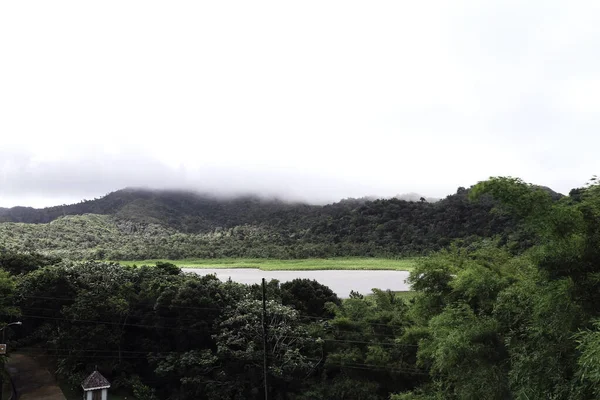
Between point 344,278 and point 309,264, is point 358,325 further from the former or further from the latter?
point 309,264

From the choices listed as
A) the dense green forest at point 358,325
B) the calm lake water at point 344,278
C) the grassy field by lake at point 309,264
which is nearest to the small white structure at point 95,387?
the dense green forest at point 358,325

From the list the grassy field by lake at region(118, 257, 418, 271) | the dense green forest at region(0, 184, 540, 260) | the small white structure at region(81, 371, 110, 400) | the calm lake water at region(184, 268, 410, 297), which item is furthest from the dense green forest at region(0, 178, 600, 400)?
the grassy field by lake at region(118, 257, 418, 271)

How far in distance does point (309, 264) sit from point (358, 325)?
21.9m

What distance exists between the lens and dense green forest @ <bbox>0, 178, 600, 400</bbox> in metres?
8.55

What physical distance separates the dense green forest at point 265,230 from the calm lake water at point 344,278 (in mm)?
4259

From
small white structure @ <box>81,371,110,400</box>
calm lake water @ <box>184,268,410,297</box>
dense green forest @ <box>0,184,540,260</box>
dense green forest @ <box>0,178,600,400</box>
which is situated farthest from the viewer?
dense green forest @ <box>0,184,540,260</box>

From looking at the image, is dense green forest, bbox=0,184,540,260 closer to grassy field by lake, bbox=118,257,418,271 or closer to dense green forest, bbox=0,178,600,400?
grassy field by lake, bbox=118,257,418,271

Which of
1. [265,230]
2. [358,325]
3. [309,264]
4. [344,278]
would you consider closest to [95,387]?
[358,325]

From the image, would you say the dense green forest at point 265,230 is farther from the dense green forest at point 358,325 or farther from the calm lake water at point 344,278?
the dense green forest at point 358,325

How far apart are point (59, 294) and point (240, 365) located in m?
11.7

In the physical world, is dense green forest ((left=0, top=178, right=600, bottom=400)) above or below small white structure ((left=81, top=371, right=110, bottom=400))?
above

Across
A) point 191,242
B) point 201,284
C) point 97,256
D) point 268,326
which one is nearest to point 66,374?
point 201,284

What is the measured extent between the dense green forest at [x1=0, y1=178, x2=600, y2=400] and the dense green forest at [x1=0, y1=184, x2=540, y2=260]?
1447cm

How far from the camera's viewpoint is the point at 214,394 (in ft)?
61.0
